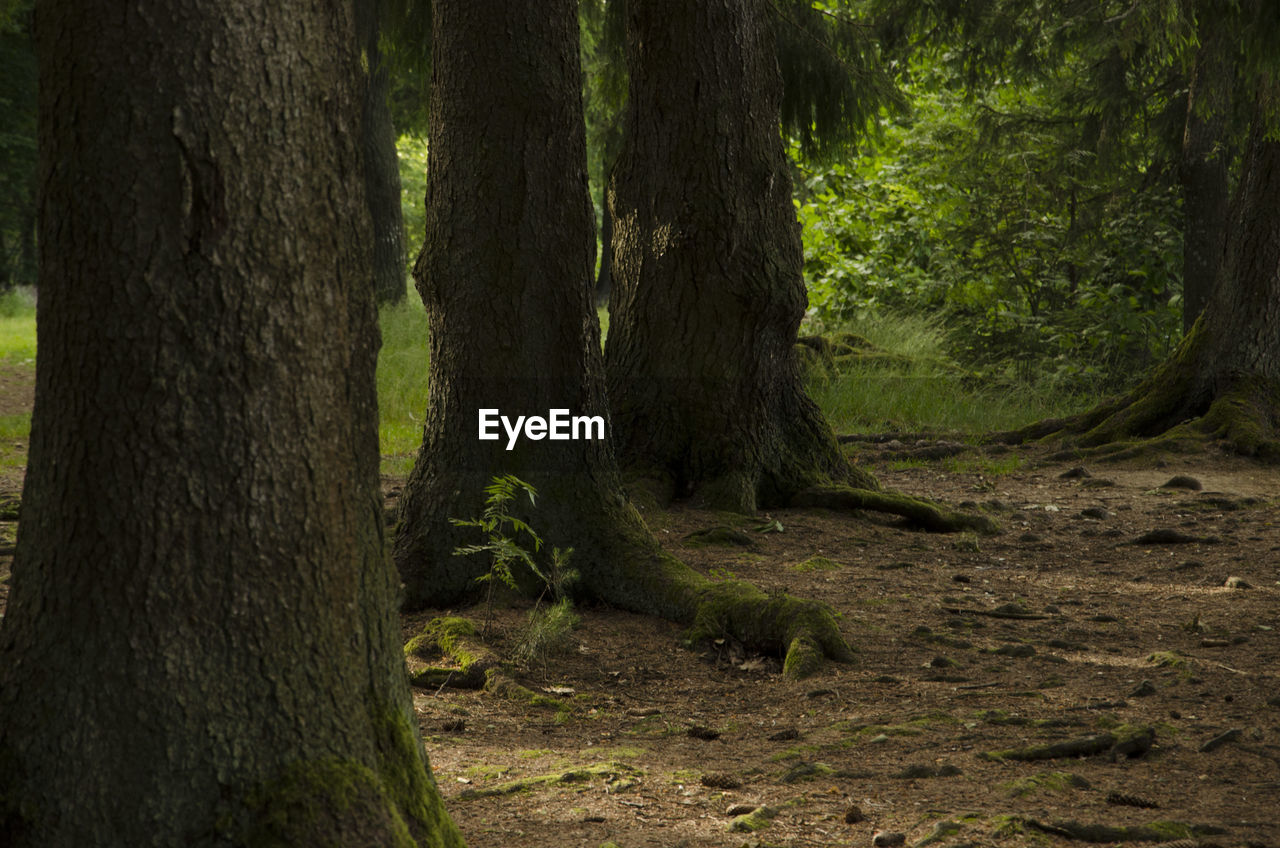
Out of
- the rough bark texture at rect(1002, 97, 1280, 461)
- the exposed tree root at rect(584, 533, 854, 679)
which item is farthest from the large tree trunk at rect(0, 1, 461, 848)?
the rough bark texture at rect(1002, 97, 1280, 461)

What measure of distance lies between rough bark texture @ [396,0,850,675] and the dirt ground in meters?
0.27

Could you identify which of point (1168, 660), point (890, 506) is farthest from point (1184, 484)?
point (1168, 660)

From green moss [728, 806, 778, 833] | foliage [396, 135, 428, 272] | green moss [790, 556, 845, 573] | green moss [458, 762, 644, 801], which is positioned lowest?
green moss [458, 762, 644, 801]

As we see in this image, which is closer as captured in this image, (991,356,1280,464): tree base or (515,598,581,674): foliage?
(515,598,581,674): foliage

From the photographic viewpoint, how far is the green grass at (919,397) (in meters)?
11.7

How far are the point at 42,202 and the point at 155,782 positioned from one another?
112cm

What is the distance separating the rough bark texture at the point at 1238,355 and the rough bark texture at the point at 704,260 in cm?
433

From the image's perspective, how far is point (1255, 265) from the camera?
9539mm

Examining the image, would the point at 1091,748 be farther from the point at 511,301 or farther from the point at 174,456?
the point at 511,301

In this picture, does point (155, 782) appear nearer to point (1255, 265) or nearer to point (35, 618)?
point (35, 618)

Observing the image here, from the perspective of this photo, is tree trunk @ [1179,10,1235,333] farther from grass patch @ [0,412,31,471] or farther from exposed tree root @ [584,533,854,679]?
grass patch @ [0,412,31,471]

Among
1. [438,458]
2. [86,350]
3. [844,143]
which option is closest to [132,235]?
[86,350]

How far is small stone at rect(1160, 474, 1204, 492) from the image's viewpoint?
8.31 m

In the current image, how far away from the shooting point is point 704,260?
22.2 feet
